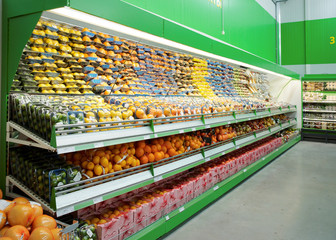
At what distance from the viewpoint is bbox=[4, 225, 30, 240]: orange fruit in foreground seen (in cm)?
151

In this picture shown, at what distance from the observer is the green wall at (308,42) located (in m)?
10.4

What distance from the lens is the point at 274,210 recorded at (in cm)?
348

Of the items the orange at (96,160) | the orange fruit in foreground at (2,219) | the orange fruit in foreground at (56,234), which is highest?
the orange at (96,160)

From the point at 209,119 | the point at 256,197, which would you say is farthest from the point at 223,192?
the point at 209,119

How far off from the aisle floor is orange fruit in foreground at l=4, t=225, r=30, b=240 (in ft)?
5.10

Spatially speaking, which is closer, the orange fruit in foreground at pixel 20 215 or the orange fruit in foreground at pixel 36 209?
the orange fruit in foreground at pixel 20 215

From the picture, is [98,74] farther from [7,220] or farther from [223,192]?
[223,192]

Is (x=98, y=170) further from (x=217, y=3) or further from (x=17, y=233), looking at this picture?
(x=217, y=3)

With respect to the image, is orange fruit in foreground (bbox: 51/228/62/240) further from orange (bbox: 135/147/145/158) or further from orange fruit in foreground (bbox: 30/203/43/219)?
orange (bbox: 135/147/145/158)

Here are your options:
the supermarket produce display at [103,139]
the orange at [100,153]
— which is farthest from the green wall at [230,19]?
the orange at [100,153]

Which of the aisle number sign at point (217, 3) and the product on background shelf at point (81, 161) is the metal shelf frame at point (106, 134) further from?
the aisle number sign at point (217, 3)

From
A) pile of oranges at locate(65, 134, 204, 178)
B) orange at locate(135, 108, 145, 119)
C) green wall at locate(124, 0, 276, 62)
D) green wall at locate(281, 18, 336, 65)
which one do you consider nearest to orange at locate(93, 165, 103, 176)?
pile of oranges at locate(65, 134, 204, 178)

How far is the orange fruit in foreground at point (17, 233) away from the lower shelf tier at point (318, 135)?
9.41 m

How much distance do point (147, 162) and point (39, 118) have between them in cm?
112
